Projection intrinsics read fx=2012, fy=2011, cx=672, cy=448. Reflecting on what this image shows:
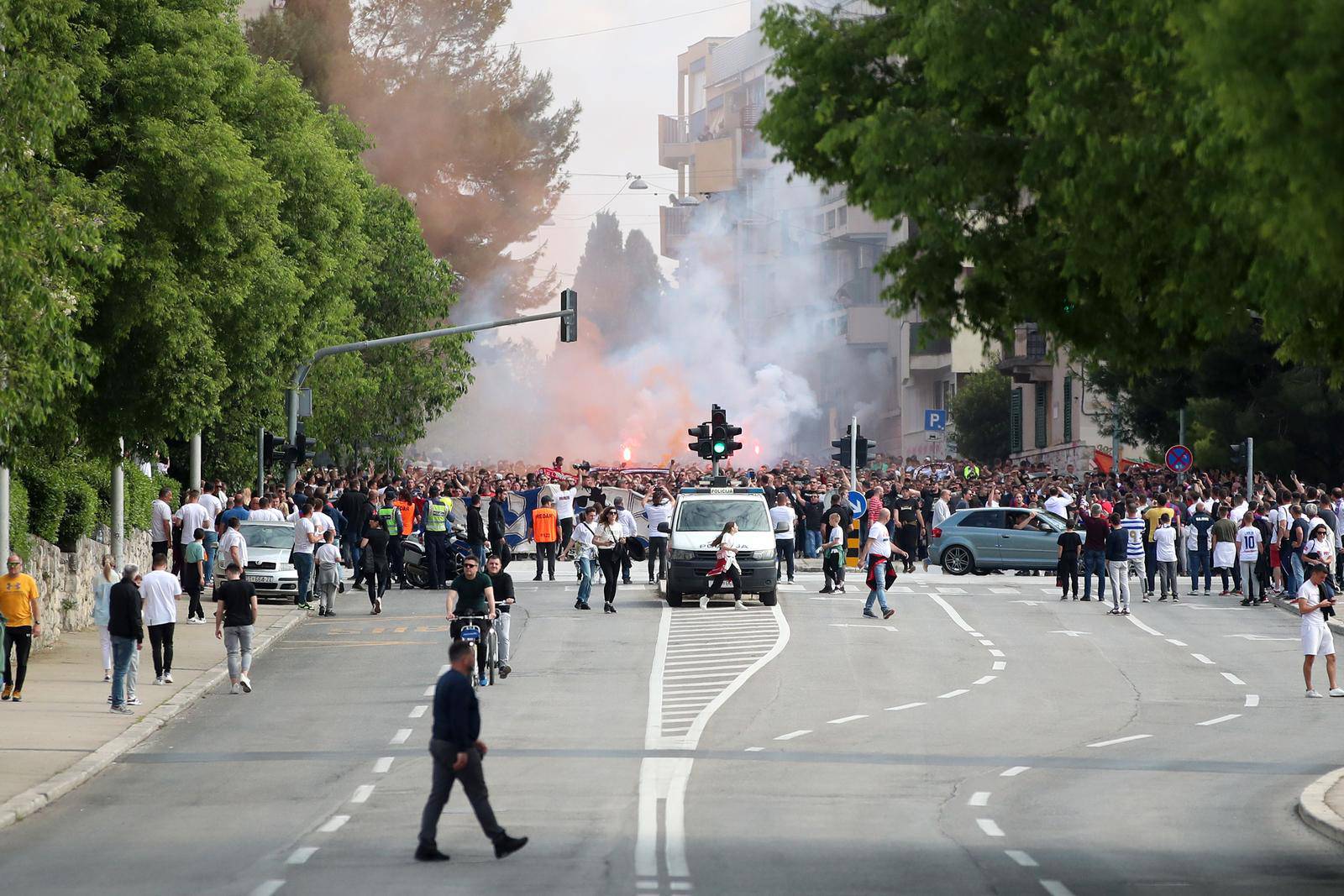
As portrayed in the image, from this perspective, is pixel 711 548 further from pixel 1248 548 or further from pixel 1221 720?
pixel 1221 720

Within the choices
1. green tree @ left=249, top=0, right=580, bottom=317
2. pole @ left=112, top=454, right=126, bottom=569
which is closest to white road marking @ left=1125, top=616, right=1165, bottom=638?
pole @ left=112, top=454, right=126, bottom=569

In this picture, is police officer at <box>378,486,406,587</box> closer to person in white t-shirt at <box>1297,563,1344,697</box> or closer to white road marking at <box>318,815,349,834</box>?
person in white t-shirt at <box>1297,563,1344,697</box>

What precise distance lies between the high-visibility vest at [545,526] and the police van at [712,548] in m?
4.88

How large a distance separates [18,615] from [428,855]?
10249 mm

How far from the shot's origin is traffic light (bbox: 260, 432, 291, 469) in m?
36.9

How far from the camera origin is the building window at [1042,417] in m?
77.7

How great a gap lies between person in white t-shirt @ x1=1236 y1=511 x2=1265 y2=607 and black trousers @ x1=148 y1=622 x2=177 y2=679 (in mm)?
18674

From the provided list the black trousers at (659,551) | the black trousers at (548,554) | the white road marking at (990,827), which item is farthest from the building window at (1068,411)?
the white road marking at (990,827)

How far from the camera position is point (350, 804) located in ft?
51.7

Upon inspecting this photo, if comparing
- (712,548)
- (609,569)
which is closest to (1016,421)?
(712,548)

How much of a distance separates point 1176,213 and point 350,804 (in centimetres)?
A: 798

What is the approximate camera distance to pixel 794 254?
14925cm

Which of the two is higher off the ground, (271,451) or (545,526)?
(271,451)

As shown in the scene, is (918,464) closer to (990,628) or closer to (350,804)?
(990,628)
